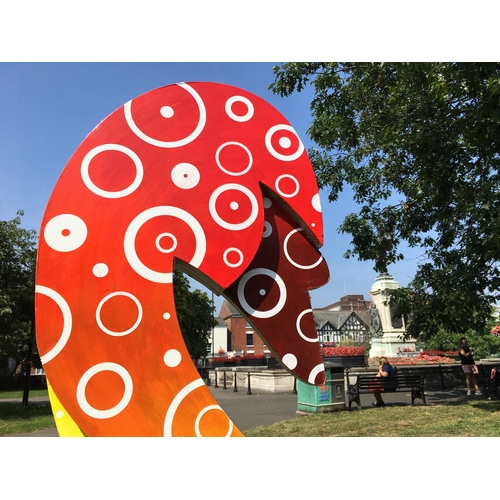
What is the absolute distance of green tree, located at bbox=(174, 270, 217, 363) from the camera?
28.6m

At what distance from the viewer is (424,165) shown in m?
7.84

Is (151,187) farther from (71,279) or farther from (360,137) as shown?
(360,137)

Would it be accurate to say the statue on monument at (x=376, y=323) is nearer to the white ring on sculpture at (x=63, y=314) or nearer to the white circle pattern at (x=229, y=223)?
the white circle pattern at (x=229, y=223)

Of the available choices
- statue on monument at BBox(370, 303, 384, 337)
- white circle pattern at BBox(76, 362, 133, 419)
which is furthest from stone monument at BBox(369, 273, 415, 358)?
white circle pattern at BBox(76, 362, 133, 419)

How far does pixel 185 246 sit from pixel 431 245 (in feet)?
30.2

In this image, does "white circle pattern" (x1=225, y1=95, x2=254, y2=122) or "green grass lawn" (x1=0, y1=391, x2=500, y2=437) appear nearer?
"white circle pattern" (x1=225, y1=95, x2=254, y2=122)

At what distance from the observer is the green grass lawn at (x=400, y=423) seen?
6.92m

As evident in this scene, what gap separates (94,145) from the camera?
4078 millimetres

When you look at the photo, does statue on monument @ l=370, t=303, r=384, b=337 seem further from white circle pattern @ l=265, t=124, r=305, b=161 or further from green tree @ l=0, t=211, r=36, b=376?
white circle pattern @ l=265, t=124, r=305, b=161

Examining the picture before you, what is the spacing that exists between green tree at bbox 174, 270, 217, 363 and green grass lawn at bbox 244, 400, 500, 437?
18.0 metres

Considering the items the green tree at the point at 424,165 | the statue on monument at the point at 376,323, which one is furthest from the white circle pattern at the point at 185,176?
the statue on monument at the point at 376,323

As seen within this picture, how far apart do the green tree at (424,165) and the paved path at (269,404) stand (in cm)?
203

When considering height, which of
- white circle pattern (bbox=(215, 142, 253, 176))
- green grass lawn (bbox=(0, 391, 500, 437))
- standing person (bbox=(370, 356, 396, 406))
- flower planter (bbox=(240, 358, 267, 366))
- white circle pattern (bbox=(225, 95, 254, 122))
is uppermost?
white circle pattern (bbox=(225, 95, 254, 122))

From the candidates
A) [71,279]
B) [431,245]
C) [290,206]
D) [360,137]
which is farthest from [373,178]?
[71,279]
